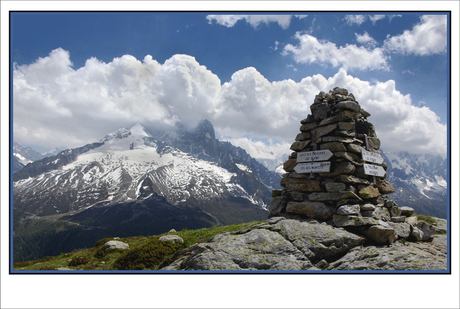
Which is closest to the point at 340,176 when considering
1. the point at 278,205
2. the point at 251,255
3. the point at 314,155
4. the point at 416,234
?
the point at 314,155

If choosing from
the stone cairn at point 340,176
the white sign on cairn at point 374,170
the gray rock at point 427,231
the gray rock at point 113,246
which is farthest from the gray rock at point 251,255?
the gray rock at point 113,246

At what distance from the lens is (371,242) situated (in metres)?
10.6

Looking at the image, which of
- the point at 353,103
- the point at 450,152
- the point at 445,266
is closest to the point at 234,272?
the point at 445,266

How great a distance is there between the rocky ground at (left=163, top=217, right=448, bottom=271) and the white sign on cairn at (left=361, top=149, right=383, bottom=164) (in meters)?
4.48

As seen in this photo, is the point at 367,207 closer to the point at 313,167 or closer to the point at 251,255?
the point at 313,167

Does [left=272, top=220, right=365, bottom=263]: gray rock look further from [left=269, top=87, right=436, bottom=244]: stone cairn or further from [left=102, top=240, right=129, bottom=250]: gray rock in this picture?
[left=102, top=240, right=129, bottom=250]: gray rock

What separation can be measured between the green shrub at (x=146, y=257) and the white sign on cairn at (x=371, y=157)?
12.0 m

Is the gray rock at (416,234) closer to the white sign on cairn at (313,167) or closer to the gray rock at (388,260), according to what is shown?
the gray rock at (388,260)

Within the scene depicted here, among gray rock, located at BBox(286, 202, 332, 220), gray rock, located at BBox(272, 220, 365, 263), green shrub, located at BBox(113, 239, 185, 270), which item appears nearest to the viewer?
gray rock, located at BBox(272, 220, 365, 263)

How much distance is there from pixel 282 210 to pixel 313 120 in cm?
588

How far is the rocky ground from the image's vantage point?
870 centimetres

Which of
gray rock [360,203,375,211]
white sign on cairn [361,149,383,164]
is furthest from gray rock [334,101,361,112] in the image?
gray rock [360,203,375,211]

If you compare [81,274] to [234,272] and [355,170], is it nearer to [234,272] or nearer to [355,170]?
[234,272]

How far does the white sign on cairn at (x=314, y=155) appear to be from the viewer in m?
13.5
